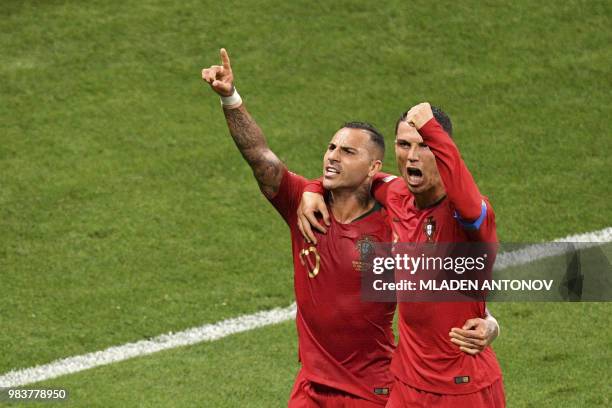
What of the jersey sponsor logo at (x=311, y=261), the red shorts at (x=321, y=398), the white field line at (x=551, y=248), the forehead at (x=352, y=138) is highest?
the forehead at (x=352, y=138)

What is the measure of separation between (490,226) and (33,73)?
892cm

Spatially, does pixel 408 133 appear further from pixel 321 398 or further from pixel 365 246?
pixel 321 398

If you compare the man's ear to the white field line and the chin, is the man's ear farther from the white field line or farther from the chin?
the white field line

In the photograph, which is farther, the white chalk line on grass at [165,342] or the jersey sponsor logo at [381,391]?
the white chalk line on grass at [165,342]

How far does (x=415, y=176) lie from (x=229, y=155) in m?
6.54

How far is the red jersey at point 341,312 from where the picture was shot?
6730mm

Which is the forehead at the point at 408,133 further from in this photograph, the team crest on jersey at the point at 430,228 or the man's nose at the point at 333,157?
the man's nose at the point at 333,157

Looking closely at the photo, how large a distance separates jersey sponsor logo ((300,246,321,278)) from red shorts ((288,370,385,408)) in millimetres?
584

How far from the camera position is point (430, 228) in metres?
6.13

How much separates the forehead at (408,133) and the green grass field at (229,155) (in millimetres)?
3123

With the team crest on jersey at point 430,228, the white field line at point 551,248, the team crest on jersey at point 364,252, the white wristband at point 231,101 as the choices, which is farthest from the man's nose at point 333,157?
the white field line at point 551,248

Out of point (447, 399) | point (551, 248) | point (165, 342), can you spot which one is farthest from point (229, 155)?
point (447, 399)

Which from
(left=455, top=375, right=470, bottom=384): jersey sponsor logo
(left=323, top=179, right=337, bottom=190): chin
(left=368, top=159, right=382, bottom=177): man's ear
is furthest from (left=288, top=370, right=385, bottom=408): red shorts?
(left=368, top=159, right=382, bottom=177): man's ear

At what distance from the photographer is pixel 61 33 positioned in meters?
14.2
